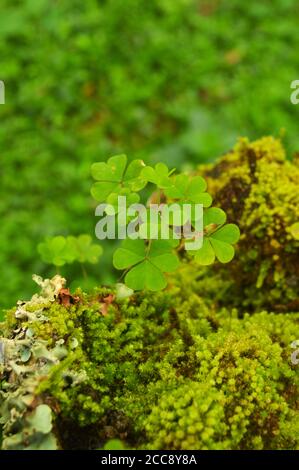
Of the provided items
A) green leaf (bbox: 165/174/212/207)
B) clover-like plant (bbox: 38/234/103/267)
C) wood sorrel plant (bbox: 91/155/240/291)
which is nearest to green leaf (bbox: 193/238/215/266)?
wood sorrel plant (bbox: 91/155/240/291)

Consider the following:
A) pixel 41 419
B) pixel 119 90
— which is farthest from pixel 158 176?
pixel 119 90

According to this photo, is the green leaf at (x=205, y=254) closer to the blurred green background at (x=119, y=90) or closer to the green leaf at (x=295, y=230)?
the green leaf at (x=295, y=230)

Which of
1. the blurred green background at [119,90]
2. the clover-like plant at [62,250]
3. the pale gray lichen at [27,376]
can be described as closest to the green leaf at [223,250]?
the pale gray lichen at [27,376]

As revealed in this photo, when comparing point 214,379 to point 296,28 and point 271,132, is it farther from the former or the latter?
point 296,28

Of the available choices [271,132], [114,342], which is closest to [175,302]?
[114,342]

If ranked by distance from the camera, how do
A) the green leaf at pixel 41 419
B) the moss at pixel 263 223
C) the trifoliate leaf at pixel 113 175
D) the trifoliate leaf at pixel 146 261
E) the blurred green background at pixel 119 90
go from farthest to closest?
1. the blurred green background at pixel 119 90
2. the moss at pixel 263 223
3. the trifoliate leaf at pixel 113 175
4. the trifoliate leaf at pixel 146 261
5. the green leaf at pixel 41 419
